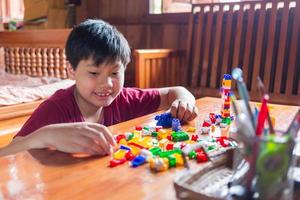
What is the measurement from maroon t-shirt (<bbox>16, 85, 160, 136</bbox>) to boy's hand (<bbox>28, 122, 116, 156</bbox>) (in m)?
0.21

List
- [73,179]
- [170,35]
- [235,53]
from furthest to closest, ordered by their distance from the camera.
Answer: [170,35], [235,53], [73,179]

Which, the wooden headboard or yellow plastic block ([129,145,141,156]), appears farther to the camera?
the wooden headboard

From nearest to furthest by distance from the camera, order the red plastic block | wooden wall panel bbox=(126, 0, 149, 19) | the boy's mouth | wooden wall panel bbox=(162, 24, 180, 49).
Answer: the red plastic block < the boy's mouth < wooden wall panel bbox=(162, 24, 180, 49) < wooden wall panel bbox=(126, 0, 149, 19)

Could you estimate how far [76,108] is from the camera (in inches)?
38.6

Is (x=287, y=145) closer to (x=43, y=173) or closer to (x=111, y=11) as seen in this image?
(x=43, y=173)

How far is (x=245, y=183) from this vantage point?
0.41 metres

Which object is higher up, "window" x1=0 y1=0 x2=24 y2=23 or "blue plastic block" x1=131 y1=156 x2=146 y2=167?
"window" x1=0 y1=0 x2=24 y2=23

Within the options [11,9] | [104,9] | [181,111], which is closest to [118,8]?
[104,9]

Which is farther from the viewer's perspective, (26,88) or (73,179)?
(26,88)

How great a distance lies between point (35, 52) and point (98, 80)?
174 cm

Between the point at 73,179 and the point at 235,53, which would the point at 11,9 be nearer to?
the point at 235,53

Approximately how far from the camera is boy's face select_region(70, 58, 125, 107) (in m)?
0.90

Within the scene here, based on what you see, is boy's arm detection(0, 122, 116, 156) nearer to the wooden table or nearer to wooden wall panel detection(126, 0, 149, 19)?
the wooden table

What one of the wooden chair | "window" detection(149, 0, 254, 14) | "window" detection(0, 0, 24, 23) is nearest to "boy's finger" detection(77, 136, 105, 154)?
the wooden chair
